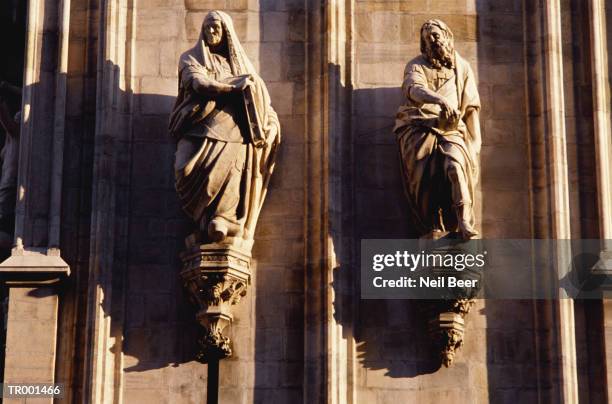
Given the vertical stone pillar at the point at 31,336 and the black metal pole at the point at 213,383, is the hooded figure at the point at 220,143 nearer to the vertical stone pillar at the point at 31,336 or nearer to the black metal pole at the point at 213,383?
the black metal pole at the point at 213,383

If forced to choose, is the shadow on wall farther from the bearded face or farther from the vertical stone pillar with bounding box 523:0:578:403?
the vertical stone pillar with bounding box 523:0:578:403

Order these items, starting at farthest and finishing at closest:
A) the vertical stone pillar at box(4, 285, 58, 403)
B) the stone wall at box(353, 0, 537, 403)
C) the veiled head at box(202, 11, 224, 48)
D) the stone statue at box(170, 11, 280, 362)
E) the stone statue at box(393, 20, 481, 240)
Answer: the veiled head at box(202, 11, 224, 48) < the stone statue at box(393, 20, 481, 240) < the stone wall at box(353, 0, 537, 403) < the stone statue at box(170, 11, 280, 362) < the vertical stone pillar at box(4, 285, 58, 403)

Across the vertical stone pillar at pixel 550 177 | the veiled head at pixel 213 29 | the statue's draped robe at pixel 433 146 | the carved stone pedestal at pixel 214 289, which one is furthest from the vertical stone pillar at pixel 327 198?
the vertical stone pillar at pixel 550 177

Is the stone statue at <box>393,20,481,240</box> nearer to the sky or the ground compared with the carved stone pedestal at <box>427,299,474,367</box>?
nearer to the sky

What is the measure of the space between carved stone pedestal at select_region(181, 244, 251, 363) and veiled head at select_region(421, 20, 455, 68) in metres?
3.26

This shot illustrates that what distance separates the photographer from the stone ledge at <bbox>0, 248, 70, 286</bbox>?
2145 cm

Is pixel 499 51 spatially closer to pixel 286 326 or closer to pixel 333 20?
pixel 333 20

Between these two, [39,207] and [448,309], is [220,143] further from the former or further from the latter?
[448,309]

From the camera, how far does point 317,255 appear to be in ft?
71.1

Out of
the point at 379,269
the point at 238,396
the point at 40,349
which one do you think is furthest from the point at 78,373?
the point at 379,269

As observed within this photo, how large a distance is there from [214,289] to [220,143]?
1679 mm

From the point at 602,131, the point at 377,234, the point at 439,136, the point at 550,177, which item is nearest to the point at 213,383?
the point at 377,234

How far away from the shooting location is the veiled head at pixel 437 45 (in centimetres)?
2203

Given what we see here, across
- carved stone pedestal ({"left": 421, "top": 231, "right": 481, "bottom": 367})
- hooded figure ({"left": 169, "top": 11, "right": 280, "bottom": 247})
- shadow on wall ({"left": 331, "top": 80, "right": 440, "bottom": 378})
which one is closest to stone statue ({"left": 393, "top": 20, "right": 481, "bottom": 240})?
carved stone pedestal ({"left": 421, "top": 231, "right": 481, "bottom": 367})
